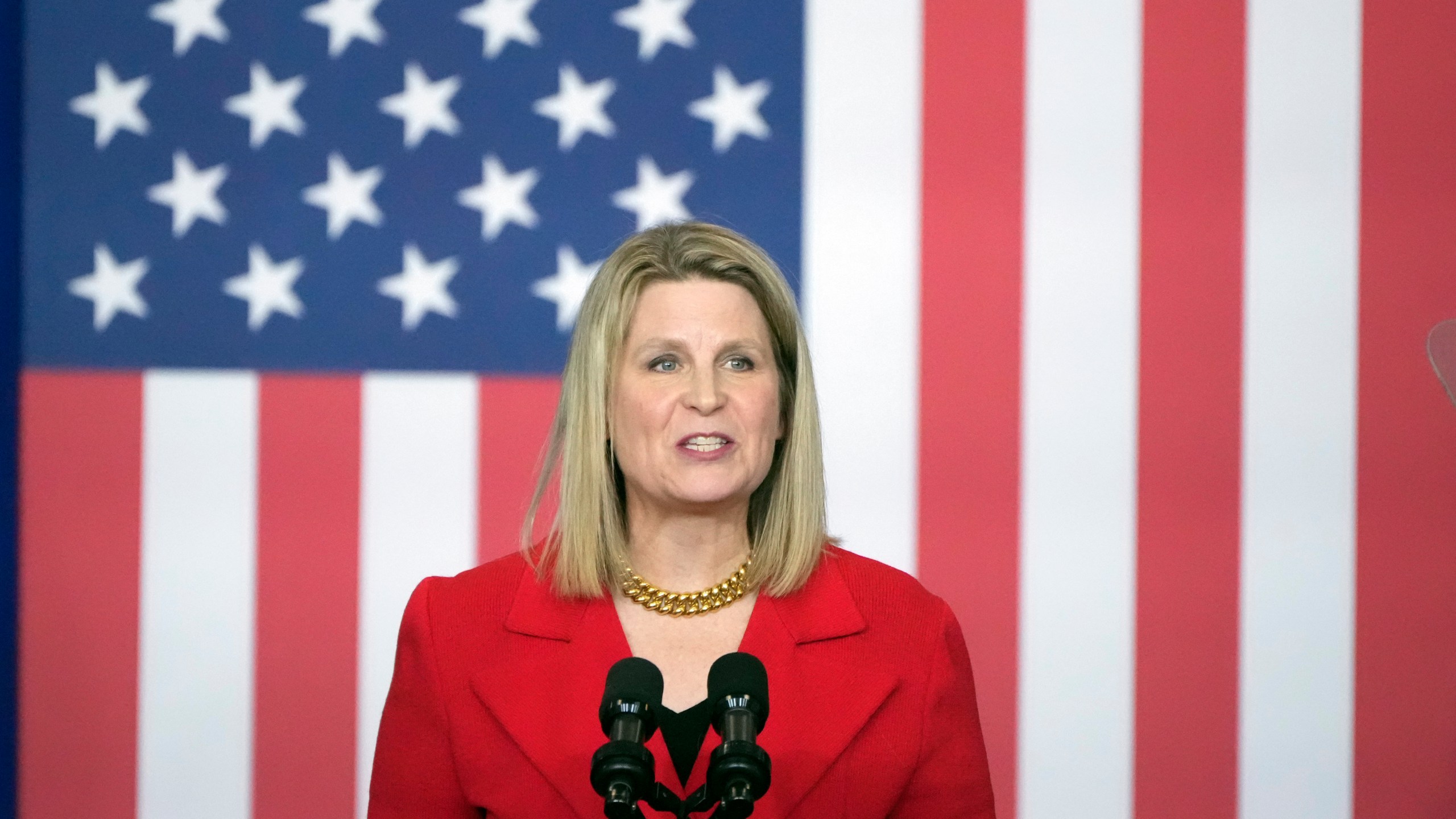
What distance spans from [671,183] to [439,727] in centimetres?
139

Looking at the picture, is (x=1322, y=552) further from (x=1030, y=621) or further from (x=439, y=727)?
(x=439, y=727)

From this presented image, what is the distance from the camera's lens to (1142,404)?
272cm

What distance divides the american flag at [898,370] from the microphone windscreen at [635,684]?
5.32ft

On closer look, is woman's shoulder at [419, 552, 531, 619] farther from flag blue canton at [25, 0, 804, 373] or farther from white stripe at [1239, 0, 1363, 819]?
white stripe at [1239, 0, 1363, 819]

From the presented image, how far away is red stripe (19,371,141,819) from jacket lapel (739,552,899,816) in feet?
5.31

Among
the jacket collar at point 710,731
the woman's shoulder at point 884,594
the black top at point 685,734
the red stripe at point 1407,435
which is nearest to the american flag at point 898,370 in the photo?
the red stripe at point 1407,435

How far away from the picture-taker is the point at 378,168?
9.01 feet

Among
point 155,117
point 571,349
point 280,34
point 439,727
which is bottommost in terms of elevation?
point 439,727

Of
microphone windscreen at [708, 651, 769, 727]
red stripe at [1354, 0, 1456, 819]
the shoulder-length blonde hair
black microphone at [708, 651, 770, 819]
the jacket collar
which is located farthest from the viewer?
red stripe at [1354, 0, 1456, 819]

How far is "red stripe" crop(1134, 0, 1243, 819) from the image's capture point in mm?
2717

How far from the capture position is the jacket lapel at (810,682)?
161 centimetres

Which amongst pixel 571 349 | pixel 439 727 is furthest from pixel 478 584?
pixel 571 349

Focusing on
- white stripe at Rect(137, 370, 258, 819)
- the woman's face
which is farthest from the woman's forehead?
white stripe at Rect(137, 370, 258, 819)

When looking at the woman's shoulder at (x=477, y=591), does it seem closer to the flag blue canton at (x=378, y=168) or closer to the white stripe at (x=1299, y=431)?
the flag blue canton at (x=378, y=168)
